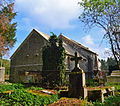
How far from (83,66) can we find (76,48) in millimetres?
4333

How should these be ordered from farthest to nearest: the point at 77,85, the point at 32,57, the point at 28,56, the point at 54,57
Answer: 1. the point at 28,56
2. the point at 32,57
3. the point at 54,57
4. the point at 77,85

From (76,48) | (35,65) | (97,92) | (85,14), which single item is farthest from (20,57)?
(97,92)

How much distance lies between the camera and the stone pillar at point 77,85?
7.34m

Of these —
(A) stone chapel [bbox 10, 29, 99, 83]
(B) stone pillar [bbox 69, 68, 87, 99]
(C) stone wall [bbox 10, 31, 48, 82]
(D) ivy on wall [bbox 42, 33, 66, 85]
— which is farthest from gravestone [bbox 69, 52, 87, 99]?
(C) stone wall [bbox 10, 31, 48, 82]

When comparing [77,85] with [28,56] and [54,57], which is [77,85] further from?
[28,56]

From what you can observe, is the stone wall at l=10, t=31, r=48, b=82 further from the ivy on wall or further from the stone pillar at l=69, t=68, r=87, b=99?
the stone pillar at l=69, t=68, r=87, b=99

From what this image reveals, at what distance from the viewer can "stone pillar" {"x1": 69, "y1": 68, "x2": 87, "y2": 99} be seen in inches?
289

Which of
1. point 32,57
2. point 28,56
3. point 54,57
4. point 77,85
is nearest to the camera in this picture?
point 77,85

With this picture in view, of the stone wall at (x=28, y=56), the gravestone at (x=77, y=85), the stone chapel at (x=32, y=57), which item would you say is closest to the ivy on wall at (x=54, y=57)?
the gravestone at (x=77, y=85)

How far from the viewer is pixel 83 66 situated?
25.1 m

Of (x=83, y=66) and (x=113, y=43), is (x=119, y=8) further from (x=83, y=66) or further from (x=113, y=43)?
(x=83, y=66)

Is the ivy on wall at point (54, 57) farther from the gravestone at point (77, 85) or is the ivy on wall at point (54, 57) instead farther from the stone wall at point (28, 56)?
the stone wall at point (28, 56)

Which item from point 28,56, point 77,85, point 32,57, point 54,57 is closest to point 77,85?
point 77,85

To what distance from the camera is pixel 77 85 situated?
7719 mm
